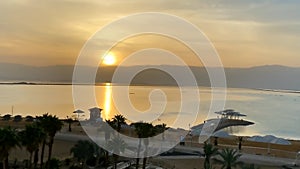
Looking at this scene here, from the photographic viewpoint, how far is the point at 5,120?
47844mm

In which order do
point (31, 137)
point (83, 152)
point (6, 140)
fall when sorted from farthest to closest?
1. point (83, 152)
2. point (31, 137)
3. point (6, 140)

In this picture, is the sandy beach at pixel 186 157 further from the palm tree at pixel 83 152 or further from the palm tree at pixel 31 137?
the palm tree at pixel 31 137

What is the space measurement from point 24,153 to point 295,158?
21.4m

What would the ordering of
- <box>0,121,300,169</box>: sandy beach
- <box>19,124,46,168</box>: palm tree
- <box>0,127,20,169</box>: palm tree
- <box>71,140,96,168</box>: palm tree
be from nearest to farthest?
1. <box>0,127,20,169</box>: palm tree
2. <box>19,124,46,168</box>: palm tree
3. <box>71,140,96,168</box>: palm tree
4. <box>0,121,300,169</box>: sandy beach

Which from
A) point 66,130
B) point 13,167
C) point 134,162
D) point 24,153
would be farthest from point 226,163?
point 66,130

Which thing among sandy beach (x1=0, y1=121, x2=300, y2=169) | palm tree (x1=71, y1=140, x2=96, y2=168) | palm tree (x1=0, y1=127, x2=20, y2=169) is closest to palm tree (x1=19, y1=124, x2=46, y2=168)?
palm tree (x1=0, y1=127, x2=20, y2=169)

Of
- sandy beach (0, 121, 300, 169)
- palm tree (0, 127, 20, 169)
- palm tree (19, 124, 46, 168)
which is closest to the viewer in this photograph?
palm tree (0, 127, 20, 169)

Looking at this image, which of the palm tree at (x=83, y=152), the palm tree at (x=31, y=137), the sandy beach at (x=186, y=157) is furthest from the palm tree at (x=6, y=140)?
the palm tree at (x=83, y=152)

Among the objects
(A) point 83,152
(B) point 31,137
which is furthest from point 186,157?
(B) point 31,137

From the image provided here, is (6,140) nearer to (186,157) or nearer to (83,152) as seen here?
(83,152)

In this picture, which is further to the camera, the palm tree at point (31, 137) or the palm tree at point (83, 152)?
the palm tree at point (83, 152)

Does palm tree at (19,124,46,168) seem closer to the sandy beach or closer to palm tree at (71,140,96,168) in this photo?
the sandy beach

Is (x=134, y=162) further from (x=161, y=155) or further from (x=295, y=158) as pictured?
(x=295, y=158)

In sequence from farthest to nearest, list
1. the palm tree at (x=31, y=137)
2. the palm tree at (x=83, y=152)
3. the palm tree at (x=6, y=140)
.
Answer: the palm tree at (x=83, y=152) < the palm tree at (x=31, y=137) < the palm tree at (x=6, y=140)
